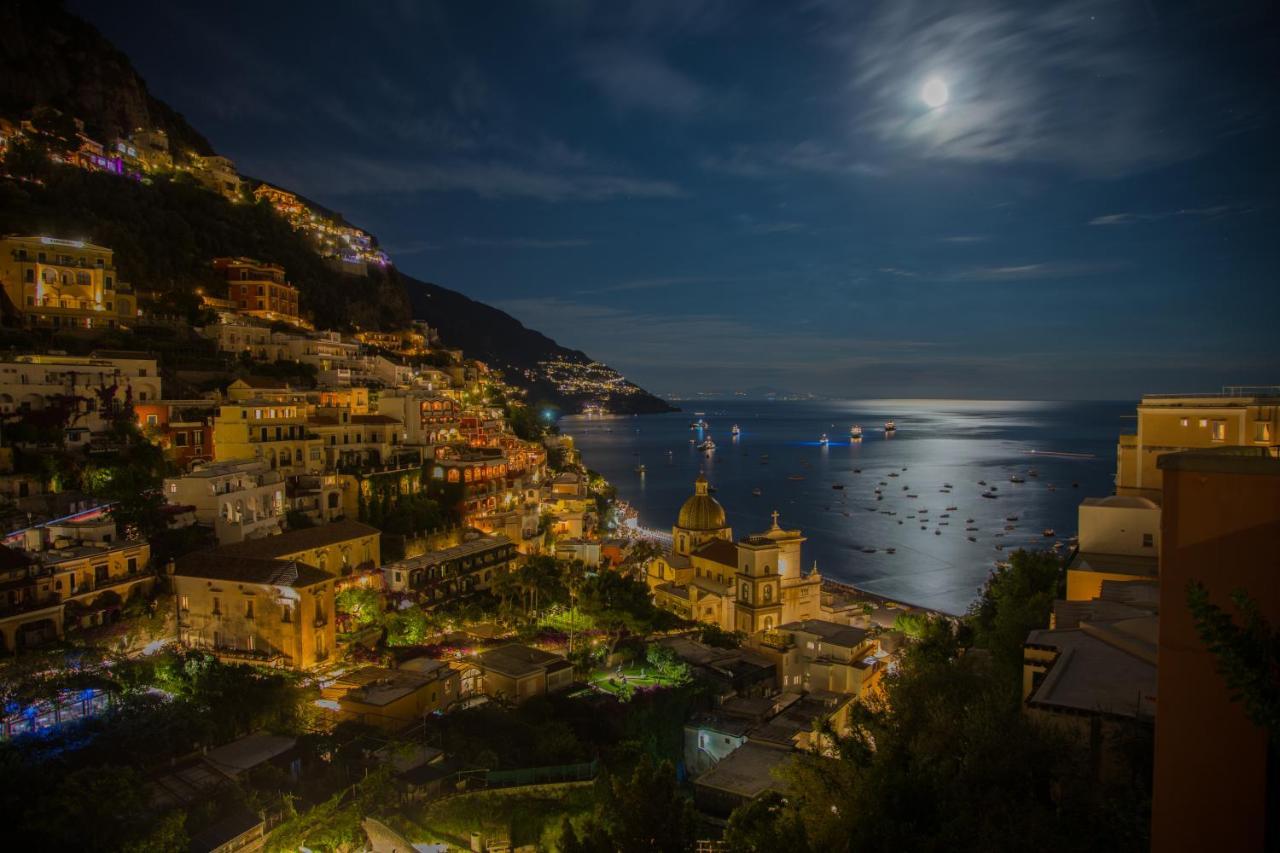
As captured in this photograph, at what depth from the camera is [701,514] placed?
118ft

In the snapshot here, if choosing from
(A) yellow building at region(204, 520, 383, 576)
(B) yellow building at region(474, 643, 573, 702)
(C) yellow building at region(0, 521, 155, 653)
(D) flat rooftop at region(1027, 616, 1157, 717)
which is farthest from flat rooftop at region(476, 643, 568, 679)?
(D) flat rooftop at region(1027, 616, 1157, 717)

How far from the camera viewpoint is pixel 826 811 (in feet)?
30.2

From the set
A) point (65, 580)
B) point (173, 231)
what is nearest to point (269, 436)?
point (65, 580)

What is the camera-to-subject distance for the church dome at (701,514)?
117ft

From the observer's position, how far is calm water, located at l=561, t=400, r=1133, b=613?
5050cm

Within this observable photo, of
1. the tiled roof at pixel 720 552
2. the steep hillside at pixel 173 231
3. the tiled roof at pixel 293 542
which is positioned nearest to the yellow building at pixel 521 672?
the tiled roof at pixel 293 542

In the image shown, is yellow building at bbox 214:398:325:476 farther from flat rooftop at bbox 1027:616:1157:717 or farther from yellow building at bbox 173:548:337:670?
flat rooftop at bbox 1027:616:1157:717

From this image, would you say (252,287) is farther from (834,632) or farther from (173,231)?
(834,632)

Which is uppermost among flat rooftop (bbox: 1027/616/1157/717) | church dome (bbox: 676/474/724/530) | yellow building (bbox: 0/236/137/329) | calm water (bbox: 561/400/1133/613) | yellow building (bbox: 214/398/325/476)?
yellow building (bbox: 0/236/137/329)

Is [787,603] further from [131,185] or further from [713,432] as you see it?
[713,432]

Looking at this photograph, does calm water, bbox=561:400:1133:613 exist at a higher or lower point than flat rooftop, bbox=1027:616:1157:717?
lower

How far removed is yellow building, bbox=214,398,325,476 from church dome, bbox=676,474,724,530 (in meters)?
16.1

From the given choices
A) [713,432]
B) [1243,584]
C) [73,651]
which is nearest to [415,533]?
[73,651]

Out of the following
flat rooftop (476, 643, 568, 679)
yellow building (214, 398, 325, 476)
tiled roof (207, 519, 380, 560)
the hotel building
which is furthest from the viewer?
the hotel building
